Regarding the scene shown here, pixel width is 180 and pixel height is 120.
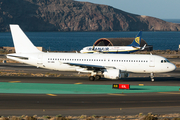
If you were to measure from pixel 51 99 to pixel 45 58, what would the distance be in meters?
15.8

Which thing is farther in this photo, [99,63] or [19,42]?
[19,42]

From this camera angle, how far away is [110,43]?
Result: 10950cm

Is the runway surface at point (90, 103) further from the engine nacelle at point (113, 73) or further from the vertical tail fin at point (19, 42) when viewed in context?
the vertical tail fin at point (19, 42)

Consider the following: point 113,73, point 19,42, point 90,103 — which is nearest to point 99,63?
point 113,73

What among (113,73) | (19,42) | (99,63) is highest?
(19,42)

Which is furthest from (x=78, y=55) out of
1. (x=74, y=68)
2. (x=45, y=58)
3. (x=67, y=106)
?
(x=67, y=106)

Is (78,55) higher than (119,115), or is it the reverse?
(78,55)

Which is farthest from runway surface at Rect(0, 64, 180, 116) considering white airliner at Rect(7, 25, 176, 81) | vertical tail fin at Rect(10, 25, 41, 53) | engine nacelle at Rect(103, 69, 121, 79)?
vertical tail fin at Rect(10, 25, 41, 53)

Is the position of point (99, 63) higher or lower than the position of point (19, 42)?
lower

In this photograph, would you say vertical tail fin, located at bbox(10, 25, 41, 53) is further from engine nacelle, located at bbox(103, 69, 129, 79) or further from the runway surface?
the runway surface

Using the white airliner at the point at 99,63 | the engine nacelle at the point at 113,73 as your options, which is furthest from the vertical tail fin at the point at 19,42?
the engine nacelle at the point at 113,73

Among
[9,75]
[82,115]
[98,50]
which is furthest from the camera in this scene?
[98,50]

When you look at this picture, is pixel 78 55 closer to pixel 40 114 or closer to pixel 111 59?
pixel 111 59

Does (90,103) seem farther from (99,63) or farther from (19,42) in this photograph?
(19,42)
